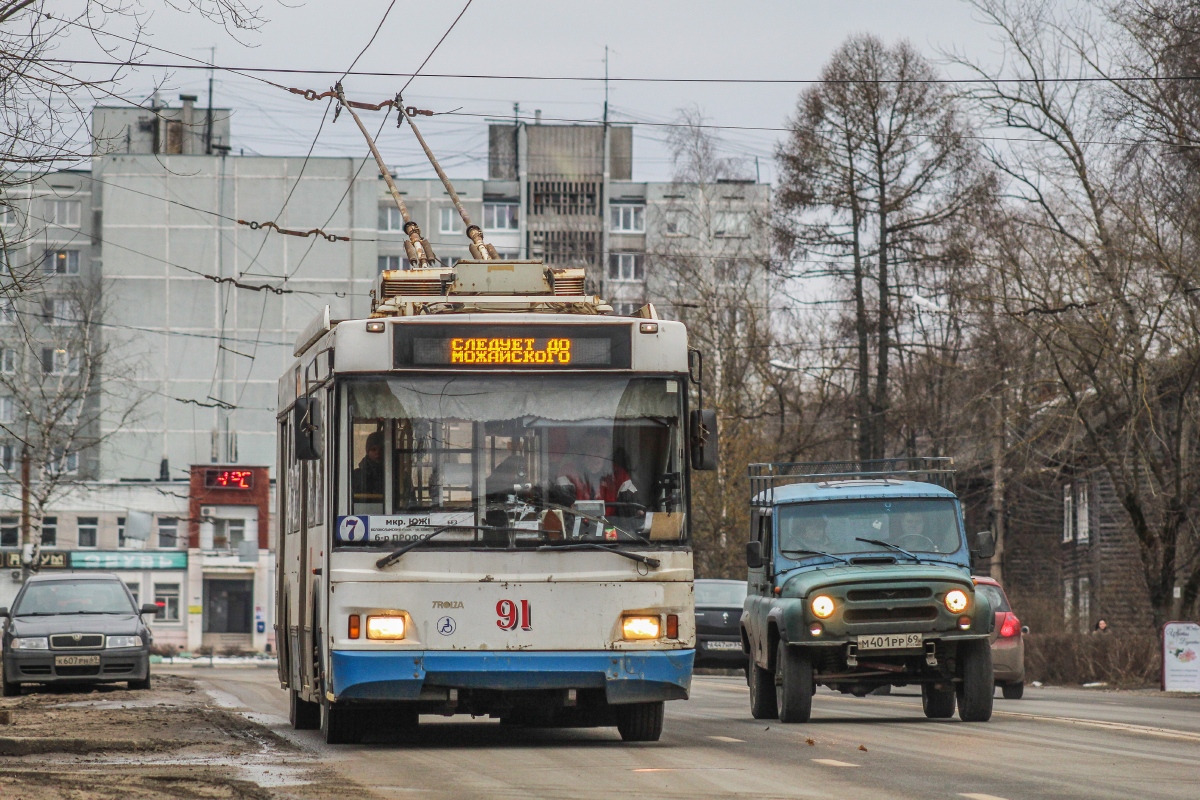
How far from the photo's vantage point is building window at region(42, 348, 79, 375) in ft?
205

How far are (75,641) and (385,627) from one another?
1272 cm

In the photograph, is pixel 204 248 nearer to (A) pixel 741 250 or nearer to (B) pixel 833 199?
(A) pixel 741 250

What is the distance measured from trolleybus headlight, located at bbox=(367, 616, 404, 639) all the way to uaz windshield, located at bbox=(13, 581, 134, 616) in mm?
13391

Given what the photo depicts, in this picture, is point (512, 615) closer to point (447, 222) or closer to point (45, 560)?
point (45, 560)

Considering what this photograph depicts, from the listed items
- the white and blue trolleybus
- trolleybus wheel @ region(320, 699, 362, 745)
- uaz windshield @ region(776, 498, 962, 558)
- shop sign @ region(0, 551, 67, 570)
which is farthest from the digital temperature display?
the white and blue trolleybus

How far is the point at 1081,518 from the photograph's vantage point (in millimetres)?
56875

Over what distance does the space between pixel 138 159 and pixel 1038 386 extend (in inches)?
2130

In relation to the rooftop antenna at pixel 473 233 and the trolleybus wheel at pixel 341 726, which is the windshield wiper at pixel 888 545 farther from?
the trolleybus wheel at pixel 341 726

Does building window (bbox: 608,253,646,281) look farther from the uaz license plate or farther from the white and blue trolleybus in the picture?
the white and blue trolleybus

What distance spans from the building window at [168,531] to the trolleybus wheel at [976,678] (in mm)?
64892

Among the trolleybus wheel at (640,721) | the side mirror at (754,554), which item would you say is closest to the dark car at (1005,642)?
the side mirror at (754,554)

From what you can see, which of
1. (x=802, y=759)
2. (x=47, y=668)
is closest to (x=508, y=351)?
(x=802, y=759)

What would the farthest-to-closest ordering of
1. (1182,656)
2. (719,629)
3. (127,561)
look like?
(127,561) → (719,629) → (1182,656)

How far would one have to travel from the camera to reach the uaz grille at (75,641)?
2395cm
